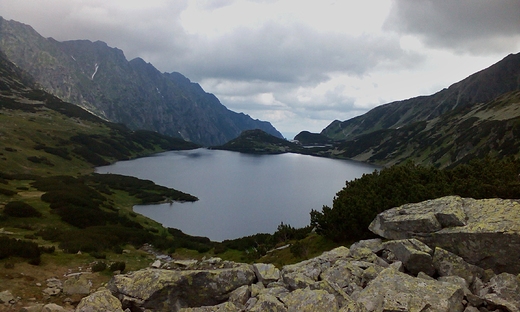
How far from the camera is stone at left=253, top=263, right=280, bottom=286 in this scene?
12.9 m

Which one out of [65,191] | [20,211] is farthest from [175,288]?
[65,191]

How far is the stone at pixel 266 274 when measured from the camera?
12859mm

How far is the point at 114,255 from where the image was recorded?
26203mm

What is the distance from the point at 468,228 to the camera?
42.4ft

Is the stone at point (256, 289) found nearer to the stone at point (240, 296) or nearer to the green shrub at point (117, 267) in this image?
the stone at point (240, 296)

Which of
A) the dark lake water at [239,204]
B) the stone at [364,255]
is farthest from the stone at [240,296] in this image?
the dark lake water at [239,204]

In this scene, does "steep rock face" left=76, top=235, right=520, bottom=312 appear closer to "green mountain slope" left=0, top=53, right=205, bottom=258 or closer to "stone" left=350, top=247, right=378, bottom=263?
"stone" left=350, top=247, right=378, bottom=263

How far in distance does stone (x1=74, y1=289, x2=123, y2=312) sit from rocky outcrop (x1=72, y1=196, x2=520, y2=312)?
0.03 m

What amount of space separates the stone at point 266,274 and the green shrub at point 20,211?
32118 millimetres

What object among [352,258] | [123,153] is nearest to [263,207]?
[352,258]

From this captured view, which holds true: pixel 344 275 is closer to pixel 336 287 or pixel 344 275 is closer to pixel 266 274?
pixel 336 287

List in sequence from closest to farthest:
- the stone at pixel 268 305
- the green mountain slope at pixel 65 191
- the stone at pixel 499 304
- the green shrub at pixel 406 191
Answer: the stone at pixel 499 304
the stone at pixel 268 305
the green shrub at pixel 406 191
the green mountain slope at pixel 65 191

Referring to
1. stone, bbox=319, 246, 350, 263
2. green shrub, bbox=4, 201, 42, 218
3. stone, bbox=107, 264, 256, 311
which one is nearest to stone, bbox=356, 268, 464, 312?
stone, bbox=319, 246, 350, 263

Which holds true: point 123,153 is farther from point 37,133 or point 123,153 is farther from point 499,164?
point 499,164
